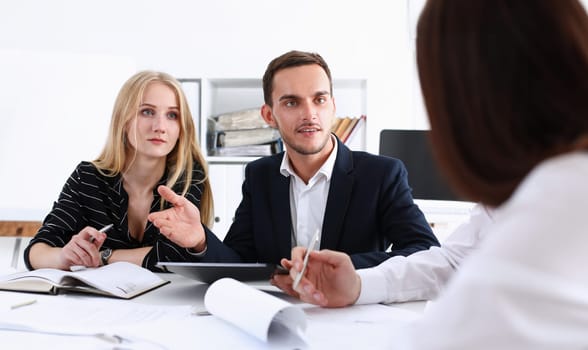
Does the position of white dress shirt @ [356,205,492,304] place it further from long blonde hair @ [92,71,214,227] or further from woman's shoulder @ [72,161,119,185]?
woman's shoulder @ [72,161,119,185]

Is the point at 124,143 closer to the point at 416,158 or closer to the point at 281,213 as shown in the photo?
the point at 281,213

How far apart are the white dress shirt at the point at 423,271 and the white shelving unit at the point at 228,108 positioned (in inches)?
72.3

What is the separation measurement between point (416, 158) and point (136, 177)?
1.28 metres

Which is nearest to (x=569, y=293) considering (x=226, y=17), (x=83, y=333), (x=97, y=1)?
(x=83, y=333)

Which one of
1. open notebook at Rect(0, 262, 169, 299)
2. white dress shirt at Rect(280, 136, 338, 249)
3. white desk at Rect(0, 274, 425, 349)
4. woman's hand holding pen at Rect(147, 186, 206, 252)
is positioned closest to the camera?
white desk at Rect(0, 274, 425, 349)

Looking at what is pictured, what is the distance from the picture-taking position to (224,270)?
→ 1126mm

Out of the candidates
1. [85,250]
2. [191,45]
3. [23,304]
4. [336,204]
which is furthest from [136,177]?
[191,45]

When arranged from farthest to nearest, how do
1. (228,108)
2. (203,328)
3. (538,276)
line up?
(228,108) → (203,328) → (538,276)

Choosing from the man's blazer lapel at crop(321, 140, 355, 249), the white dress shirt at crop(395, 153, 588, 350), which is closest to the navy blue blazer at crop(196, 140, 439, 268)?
the man's blazer lapel at crop(321, 140, 355, 249)

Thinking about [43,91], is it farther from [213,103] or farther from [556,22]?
[556,22]

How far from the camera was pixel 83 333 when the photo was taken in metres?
0.84

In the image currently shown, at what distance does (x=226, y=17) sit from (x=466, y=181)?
306 centimetres

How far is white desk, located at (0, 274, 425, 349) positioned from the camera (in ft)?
2.64

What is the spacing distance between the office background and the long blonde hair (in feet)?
3.61
